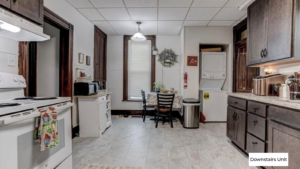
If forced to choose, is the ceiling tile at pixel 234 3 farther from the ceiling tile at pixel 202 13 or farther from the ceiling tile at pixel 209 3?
the ceiling tile at pixel 202 13

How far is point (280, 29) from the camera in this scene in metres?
2.15

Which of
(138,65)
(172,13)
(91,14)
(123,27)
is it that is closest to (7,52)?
(91,14)

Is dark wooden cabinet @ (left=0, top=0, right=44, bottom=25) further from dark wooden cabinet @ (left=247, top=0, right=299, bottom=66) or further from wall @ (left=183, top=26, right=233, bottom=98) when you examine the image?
wall @ (left=183, top=26, right=233, bottom=98)

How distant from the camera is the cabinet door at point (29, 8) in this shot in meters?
1.60

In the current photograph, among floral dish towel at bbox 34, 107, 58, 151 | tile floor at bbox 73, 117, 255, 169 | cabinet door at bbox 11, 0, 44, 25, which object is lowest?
tile floor at bbox 73, 117, 255, 169

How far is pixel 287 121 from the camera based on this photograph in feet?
5.29

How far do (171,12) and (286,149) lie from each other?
2.97 meters

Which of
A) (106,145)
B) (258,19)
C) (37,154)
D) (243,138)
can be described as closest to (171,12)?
(258,19)

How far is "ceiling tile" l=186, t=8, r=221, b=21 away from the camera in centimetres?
332

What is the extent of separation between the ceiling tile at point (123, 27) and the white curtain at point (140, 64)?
0.43m

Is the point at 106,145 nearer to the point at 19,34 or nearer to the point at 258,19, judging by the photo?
the point at 19,34

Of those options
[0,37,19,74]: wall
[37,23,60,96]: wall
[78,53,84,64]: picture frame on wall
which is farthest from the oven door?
[78,53,84,64]: picture frame on wall

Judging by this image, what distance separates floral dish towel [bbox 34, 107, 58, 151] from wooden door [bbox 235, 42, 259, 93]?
13.8 feet

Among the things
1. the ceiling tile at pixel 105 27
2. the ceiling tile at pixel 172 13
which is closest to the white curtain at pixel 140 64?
the ceiling tile at pixel 105 27
